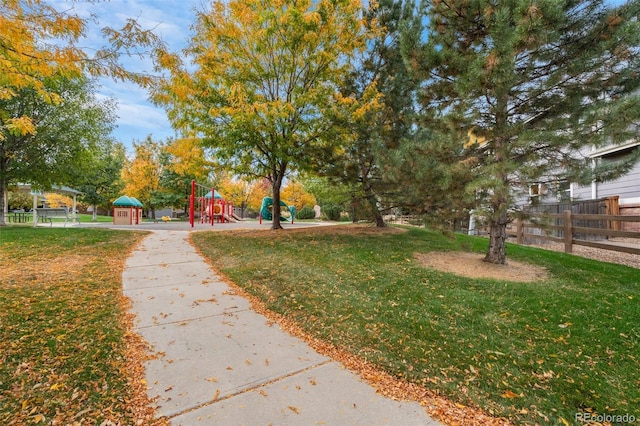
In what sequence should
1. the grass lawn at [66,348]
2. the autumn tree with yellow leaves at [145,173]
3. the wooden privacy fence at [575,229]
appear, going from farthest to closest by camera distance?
1. the autumn tree with yellow leaves at [145,173]
2. the wooden privacy fence at [575,229]
3. the grass lawn at [66,348]

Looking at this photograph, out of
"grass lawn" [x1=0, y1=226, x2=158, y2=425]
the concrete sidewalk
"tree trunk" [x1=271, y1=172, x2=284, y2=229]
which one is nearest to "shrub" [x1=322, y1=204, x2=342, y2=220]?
"tree trunk" [x1=271, y1=172, x2=284, y2=229]

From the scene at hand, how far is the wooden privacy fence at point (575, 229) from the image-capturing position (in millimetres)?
5145

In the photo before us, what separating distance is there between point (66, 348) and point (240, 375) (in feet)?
5.38

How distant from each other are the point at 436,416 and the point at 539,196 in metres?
4.58

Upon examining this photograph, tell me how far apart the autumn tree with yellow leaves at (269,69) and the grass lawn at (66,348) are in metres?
4.54

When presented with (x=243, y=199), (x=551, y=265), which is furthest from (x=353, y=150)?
(x=243, y=199)

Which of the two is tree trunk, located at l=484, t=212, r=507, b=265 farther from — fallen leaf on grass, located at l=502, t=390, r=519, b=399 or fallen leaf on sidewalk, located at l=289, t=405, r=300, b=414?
fallen leaf on sidewalk, located at l=289, t=405, r=300, b=414

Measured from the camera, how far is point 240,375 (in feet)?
8.04

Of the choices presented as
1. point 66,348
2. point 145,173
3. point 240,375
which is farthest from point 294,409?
point 145,173

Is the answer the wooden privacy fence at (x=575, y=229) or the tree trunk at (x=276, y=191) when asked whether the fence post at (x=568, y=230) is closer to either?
the wooden privacy fence at (x=575, y=229)

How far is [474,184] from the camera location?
4273 millimetres

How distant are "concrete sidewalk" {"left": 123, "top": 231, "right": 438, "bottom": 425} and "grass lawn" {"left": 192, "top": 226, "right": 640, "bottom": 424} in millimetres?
413

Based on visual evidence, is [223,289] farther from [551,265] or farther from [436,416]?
[551,265]

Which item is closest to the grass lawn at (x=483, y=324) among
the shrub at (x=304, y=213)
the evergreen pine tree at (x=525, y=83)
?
the evergreen pine tree at (x=525, y=83)
